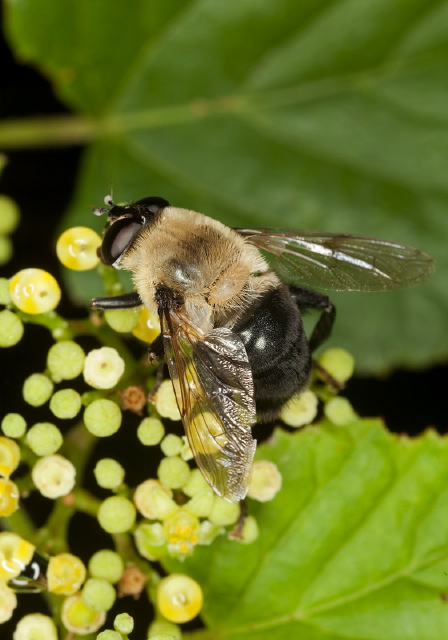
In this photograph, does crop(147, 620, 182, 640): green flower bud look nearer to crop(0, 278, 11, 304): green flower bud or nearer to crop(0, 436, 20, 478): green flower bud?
crop(0, 436, 20, 478): green flower bud

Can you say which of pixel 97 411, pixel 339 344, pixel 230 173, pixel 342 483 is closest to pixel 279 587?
pixel 342 483

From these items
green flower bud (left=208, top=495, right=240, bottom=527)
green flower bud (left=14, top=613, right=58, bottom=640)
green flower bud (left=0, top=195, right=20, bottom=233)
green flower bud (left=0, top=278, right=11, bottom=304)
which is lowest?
green flower bud (left=14, top=613, right=58, bottom=640)

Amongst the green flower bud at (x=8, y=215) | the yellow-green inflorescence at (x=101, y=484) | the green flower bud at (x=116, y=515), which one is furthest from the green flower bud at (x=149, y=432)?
the green flower bud at (x=8, y=215)

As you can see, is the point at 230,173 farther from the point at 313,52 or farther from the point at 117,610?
the point at 117,610

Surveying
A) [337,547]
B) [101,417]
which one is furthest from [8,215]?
[337,547]

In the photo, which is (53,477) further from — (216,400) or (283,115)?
(283,115)

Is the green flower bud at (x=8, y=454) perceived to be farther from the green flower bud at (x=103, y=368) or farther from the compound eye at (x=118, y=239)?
the compound eye at (x=118, y=239)

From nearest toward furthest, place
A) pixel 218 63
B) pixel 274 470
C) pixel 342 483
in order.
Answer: pixel 274 470 < pixel 342 483 < pixel 218 63

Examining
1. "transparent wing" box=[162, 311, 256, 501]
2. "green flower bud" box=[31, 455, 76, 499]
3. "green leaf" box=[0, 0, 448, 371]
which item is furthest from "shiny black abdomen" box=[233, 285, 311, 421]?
"green leaf" box=[0, 0, 448, 371]
